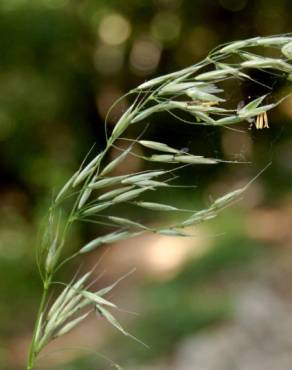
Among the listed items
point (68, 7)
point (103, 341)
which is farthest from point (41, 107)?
point (103, 341)

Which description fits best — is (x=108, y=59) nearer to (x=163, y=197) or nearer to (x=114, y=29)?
(x=114, y=29)

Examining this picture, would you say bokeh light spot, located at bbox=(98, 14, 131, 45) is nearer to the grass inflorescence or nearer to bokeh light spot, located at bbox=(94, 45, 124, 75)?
bokeh light spot, located at bbox=(94, 45, 124, 75)

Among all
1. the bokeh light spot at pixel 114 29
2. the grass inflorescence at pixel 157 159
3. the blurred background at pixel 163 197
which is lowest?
the blurred background at pixel 163 197

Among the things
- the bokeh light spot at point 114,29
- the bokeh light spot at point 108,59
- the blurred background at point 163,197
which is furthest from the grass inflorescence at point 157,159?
the bokeh light spot at point 108,59

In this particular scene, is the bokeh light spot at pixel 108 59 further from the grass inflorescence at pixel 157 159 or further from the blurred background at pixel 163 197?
the grass inflorescence at pixel 157 159

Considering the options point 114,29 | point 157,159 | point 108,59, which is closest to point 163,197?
point 108,59
